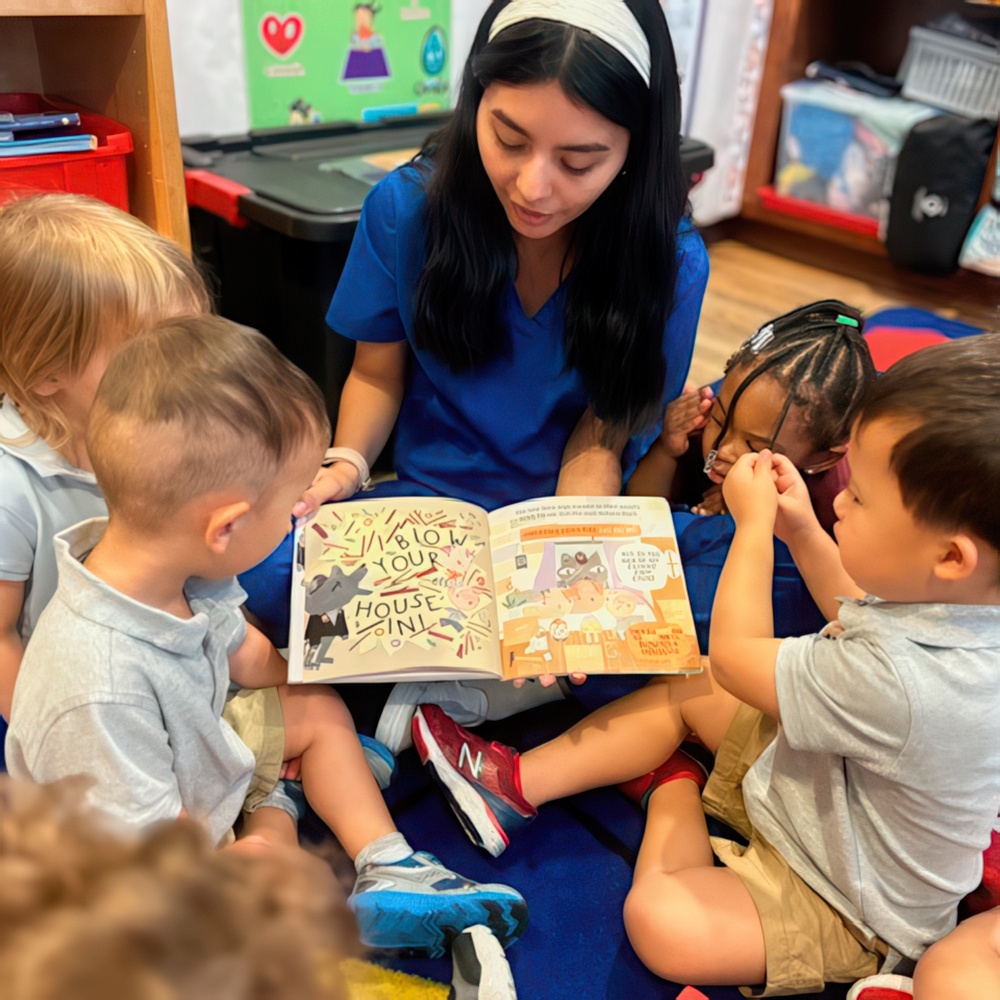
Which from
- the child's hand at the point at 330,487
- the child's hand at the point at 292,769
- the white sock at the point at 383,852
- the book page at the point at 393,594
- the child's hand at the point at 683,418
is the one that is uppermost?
the child's hand at the point at 683,418

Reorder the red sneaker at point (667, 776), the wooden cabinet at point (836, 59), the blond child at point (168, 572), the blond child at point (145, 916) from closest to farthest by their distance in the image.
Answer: the blond child at point (145, 916) → the blond child at point (168, 572) → the red sneaker at point (667, 776) → the wooden cabinet at point (836, 59)

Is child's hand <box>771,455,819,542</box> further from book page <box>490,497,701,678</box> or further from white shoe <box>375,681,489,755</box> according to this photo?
white shoe <box>375,681,489,755</box>

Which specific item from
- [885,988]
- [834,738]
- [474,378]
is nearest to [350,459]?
[474,378]

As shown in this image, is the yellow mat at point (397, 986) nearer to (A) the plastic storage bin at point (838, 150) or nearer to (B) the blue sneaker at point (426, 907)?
(B) the blue sneaker at point (426, 907)

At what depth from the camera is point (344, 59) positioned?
6.04 ft

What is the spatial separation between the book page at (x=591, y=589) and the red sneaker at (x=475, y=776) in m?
0.14

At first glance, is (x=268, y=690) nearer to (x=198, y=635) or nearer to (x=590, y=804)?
(x=198, y=635)

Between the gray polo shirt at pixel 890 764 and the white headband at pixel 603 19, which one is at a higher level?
the white headband at pixel 603 19

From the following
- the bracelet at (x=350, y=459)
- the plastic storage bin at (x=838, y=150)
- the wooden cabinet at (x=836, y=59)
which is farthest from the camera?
the wooden cabinet at (x=836, y=59)

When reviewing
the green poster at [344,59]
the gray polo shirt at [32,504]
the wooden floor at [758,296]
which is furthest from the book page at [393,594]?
the wooden floor at [758,296]

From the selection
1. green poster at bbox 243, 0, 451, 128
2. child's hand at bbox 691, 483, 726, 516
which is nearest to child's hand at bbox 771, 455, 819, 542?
child's hand at bbox 691, 483, 726, 516

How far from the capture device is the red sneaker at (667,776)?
1.04m

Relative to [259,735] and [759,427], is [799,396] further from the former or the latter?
[259,735]

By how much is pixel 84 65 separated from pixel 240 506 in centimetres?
82
